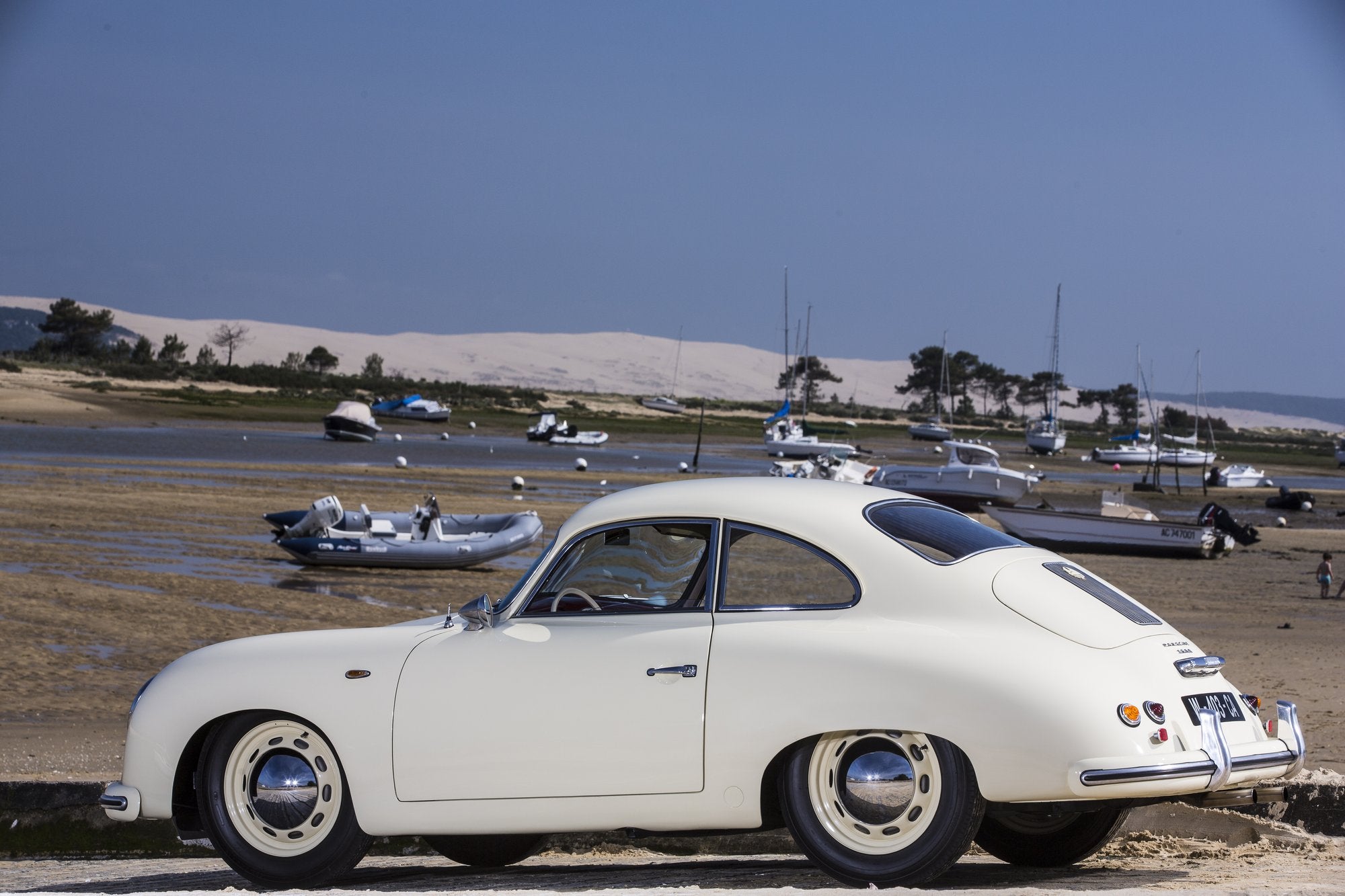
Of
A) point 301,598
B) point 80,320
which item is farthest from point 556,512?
point 80,320

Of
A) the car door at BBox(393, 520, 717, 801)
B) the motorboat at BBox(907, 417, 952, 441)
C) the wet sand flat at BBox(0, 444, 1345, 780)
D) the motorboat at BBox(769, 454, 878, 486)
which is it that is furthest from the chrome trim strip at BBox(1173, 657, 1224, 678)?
the motorboat at BBox(907, 417, 952, 441)

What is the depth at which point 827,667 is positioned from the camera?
5.05 metres

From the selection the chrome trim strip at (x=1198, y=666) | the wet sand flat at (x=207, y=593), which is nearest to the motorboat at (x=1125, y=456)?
the wet sand flat at (x=207, y=593)

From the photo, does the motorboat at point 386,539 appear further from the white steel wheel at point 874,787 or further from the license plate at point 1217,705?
the license plate at point 1217,705

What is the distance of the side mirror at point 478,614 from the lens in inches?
217

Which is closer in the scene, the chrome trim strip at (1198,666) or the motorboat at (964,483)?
the chrome trim strip at (1198,666)

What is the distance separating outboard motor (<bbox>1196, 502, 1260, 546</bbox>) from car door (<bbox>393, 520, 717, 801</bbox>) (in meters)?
27.6

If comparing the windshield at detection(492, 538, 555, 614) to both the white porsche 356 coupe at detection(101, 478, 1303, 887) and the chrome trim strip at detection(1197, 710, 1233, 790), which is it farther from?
the chrome trim strip at detection(1197, 710, 1233, 790)

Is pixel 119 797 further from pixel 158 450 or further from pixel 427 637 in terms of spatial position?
pixel 158 450

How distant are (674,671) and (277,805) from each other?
5.77ft

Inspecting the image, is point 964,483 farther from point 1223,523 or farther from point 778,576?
point 778,576

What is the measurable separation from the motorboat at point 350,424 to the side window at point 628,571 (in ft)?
205

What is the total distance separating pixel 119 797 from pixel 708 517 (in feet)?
8.89

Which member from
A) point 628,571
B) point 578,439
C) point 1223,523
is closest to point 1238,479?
point 578,439
